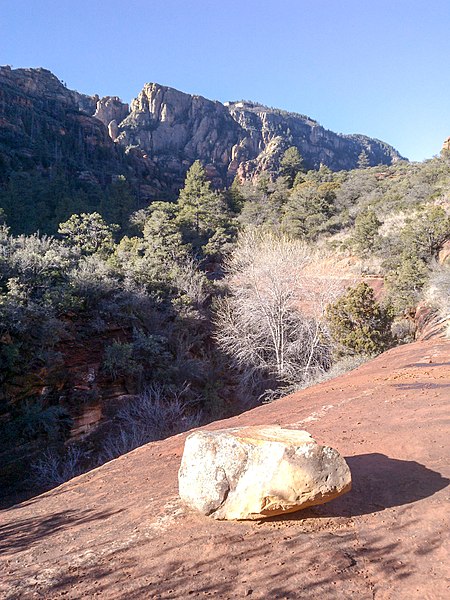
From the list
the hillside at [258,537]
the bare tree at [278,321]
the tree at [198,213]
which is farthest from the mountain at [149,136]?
the hillside at [258,537]

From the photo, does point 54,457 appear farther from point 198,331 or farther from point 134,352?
point 198,331

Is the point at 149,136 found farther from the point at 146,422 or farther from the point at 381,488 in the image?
the point at 381,488

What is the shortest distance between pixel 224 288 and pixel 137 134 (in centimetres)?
5946

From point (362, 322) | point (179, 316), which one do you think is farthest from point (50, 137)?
point (362, 322)

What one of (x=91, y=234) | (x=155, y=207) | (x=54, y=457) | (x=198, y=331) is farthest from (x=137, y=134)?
(x=54, y=457)

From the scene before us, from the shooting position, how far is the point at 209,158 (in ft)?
239

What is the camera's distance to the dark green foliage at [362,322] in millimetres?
11344

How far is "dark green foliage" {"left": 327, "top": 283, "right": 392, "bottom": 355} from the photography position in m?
11.3

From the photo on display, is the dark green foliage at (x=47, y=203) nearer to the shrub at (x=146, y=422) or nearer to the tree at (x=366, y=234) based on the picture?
the tree at (x=366, y=234)

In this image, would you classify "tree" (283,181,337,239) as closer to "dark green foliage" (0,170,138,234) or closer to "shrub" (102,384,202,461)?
"dark green foliage" (0,170,138,234)

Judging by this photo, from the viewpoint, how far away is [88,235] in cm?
2148

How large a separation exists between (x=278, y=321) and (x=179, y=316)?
166 inches

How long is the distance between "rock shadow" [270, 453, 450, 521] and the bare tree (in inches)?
420

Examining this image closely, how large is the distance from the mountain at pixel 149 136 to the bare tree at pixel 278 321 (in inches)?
1026
